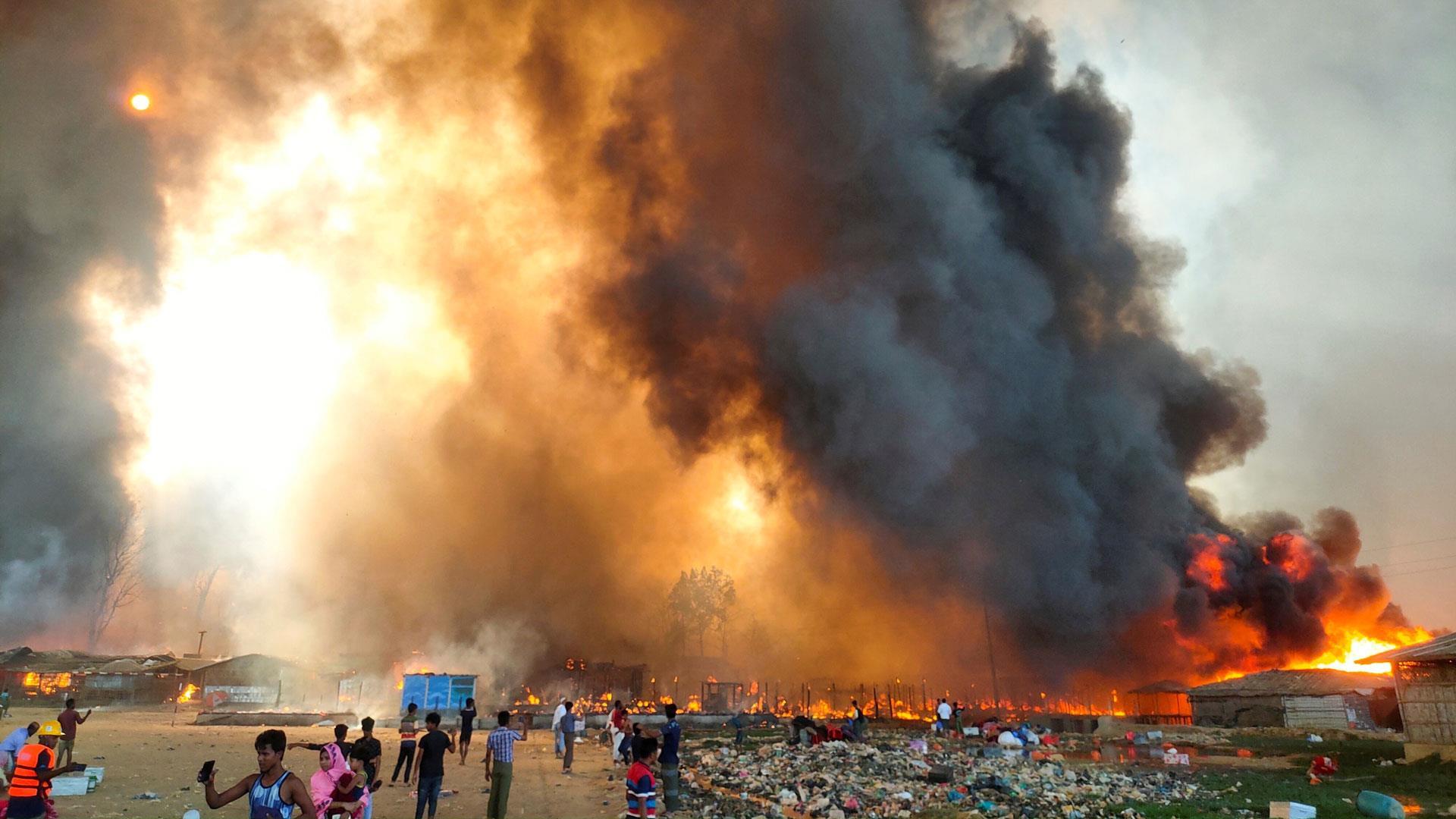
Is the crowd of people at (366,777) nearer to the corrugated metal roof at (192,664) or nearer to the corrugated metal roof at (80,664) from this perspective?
the corrugated metal roof at (192,664)

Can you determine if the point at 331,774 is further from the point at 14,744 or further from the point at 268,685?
the point at 268,685

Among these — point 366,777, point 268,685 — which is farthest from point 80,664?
point 366,777

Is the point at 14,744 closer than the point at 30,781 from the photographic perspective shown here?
No

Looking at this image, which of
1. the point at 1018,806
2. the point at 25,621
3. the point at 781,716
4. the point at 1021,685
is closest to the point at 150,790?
the point at 1018,806

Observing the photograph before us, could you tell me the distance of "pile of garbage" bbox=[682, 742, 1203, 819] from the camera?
55.4 feet

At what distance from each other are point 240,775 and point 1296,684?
52322 mm

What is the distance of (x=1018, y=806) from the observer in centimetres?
1684

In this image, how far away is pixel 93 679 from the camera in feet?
177

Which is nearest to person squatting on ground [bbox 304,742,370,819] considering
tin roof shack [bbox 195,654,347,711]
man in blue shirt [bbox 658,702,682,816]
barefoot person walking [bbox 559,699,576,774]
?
man in blue shirt [bbox 658,702,682,816]

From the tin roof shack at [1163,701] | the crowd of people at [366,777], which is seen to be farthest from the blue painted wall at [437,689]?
the tin roof shack at [1163,701]

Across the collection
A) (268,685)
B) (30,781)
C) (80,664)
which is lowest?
(268,685)

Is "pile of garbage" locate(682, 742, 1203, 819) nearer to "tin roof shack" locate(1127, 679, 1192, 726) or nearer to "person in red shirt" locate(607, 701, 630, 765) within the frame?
"person in red shirt" locate(607, 701, 630, 765)

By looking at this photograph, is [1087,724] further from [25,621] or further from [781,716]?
[25,621]

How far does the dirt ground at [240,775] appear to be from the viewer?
16.0 metres
